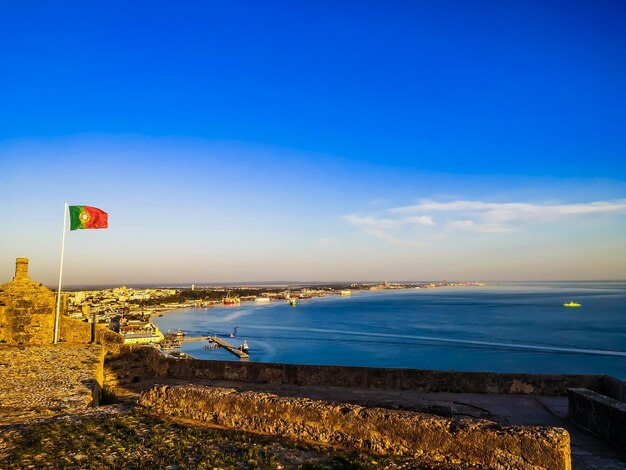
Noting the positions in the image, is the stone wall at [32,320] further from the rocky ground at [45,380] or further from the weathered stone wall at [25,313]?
the rocky ground at [45,380]

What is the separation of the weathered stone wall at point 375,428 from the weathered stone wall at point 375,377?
402cm

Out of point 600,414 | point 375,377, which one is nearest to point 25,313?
point 375,377

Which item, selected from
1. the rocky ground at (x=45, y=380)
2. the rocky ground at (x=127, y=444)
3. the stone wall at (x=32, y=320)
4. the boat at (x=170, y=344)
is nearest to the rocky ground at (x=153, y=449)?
the rocky ground at (x=127, y=444)

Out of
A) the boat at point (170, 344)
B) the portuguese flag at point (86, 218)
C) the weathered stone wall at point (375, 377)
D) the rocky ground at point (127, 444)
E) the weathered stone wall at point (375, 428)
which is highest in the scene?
the portuguese flag at point (86, 218)

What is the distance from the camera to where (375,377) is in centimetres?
986

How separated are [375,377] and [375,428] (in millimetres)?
4720

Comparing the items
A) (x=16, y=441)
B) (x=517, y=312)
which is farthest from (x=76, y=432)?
(x=517, y=312)

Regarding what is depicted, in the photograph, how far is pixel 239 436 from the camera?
18.4 feet

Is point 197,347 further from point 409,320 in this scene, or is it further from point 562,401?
point 562,401

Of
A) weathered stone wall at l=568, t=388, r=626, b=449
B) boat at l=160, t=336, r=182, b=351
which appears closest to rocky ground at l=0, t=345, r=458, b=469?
weathered stone wall at l=568, t=388, r=626, b=449

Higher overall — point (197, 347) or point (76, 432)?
point (76, 432)

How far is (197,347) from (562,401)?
5636 centimetres

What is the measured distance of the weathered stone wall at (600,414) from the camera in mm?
5949

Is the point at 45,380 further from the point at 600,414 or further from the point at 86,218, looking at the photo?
the point at 600,414
